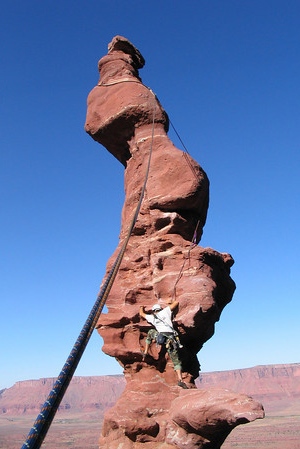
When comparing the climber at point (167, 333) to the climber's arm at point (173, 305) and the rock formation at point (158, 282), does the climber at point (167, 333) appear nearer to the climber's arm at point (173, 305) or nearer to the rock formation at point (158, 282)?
the climber's arm at point (173, 305)

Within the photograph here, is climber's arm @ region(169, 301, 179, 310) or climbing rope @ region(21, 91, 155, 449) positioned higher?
climber's arm @ region(169, 301, 179, 310)

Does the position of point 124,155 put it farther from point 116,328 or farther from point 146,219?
point 116,328

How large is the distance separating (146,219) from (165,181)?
3.83ft

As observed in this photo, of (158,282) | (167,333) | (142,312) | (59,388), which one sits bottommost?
(59,388)

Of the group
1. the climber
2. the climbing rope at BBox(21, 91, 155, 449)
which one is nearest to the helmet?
the climber

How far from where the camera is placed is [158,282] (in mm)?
9562

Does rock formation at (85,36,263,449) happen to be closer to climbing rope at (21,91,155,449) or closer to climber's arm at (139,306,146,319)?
climber's arm at (139,306,146,319)


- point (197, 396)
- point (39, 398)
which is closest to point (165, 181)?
point (197, 396)

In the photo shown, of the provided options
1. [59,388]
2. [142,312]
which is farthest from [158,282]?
[59,388]

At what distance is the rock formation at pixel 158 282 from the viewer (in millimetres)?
7344

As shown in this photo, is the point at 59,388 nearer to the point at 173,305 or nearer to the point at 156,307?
the point at 156,307

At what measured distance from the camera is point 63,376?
10.9 feet

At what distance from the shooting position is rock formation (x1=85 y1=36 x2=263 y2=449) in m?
7.34

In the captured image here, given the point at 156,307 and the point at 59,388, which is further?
the point at 156,307
